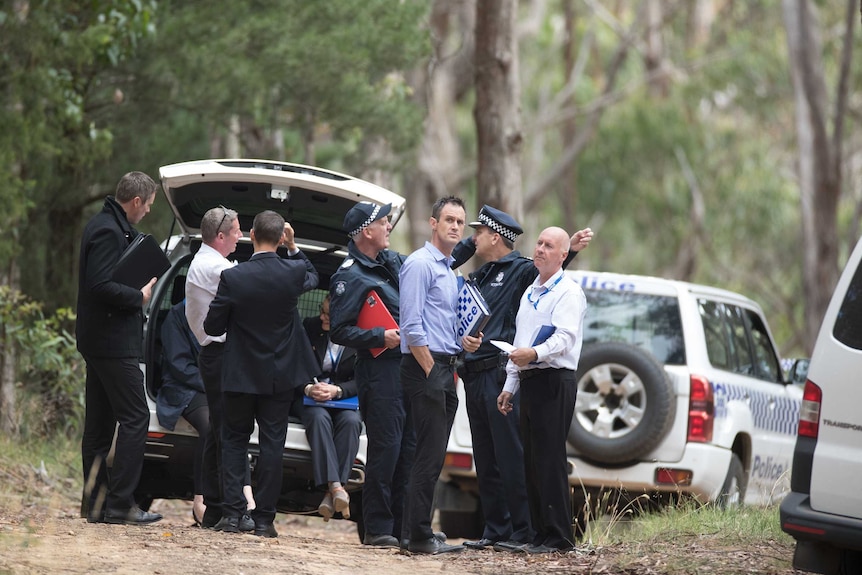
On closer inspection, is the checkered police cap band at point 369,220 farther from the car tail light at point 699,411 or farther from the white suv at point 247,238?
the car tail light at point 699,411

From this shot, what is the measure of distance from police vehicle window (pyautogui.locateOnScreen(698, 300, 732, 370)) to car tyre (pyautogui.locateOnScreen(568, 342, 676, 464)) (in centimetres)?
72

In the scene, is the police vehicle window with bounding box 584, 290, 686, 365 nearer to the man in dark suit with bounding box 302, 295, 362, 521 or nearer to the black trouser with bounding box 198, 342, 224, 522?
the man in dark suit with bounding box 302, 295, 362, 521

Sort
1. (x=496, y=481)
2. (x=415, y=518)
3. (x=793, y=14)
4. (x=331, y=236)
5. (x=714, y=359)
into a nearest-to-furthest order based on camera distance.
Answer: (x=415, y=518) → (x=496, y=481) → (x=331, y=236) → (x=714, y=359) → (x=793, y=14)

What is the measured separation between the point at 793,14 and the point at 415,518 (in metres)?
14.1

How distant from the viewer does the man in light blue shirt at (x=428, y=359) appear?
7055 mm

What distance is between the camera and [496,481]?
25.3 ft

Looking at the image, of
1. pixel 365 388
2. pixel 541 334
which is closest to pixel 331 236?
pixel 365 388

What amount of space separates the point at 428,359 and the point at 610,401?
2.12 m

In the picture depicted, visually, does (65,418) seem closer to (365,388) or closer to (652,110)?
(365,388)

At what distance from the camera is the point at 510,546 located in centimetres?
736

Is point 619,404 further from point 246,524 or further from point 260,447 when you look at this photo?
point 246,524

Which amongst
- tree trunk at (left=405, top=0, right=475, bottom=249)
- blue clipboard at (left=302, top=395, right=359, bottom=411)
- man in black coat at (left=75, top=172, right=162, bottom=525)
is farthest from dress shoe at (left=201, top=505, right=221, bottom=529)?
tree trunk at (left=405, top=0, right=475, bottom=249)

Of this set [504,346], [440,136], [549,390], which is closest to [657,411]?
[549,390]

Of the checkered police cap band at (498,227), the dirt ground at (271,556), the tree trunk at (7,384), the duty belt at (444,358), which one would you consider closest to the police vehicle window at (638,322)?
the checkered police cap band at (498,227)
